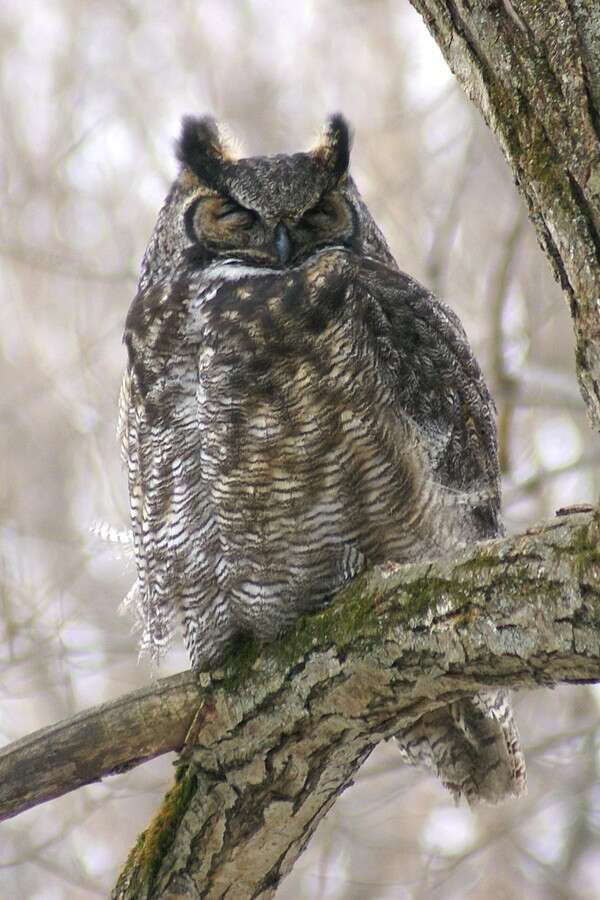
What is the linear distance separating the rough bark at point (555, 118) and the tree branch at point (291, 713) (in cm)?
43

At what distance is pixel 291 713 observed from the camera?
2.50 metres

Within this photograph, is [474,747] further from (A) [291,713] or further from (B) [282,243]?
(B) [282,243]

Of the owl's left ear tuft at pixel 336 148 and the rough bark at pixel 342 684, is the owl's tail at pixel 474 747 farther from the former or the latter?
the owl's left ear tuft at pixel 336 148

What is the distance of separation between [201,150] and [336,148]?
0.39 meters

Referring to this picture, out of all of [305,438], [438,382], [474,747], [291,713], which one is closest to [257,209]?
[438,382]

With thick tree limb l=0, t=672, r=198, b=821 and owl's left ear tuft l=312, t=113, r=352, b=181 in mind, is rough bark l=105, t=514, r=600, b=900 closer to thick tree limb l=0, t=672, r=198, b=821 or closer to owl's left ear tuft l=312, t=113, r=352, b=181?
thick tree limb l=0, t=672, r=198, b=821

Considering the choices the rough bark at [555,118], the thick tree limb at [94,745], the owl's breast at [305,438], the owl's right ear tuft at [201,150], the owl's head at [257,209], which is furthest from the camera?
the owl's right ear tuft at [201,150]

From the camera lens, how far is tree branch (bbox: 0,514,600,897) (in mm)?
2049

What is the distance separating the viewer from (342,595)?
2537 mm

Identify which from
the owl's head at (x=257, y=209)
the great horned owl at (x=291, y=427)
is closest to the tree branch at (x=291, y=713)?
the great horned owl at (x=291, y=427)

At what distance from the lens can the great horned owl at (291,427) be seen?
9.19 feet

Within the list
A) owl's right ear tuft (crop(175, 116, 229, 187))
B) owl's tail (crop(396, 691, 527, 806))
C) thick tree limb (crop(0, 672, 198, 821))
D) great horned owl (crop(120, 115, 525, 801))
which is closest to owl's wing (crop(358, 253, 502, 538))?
great horned owl (crop(120, 115, 525, 801))

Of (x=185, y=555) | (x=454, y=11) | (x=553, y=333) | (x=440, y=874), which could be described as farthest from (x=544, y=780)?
(x=454, y=11)

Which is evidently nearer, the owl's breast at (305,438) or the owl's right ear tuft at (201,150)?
the owl's breast at (305,438)
